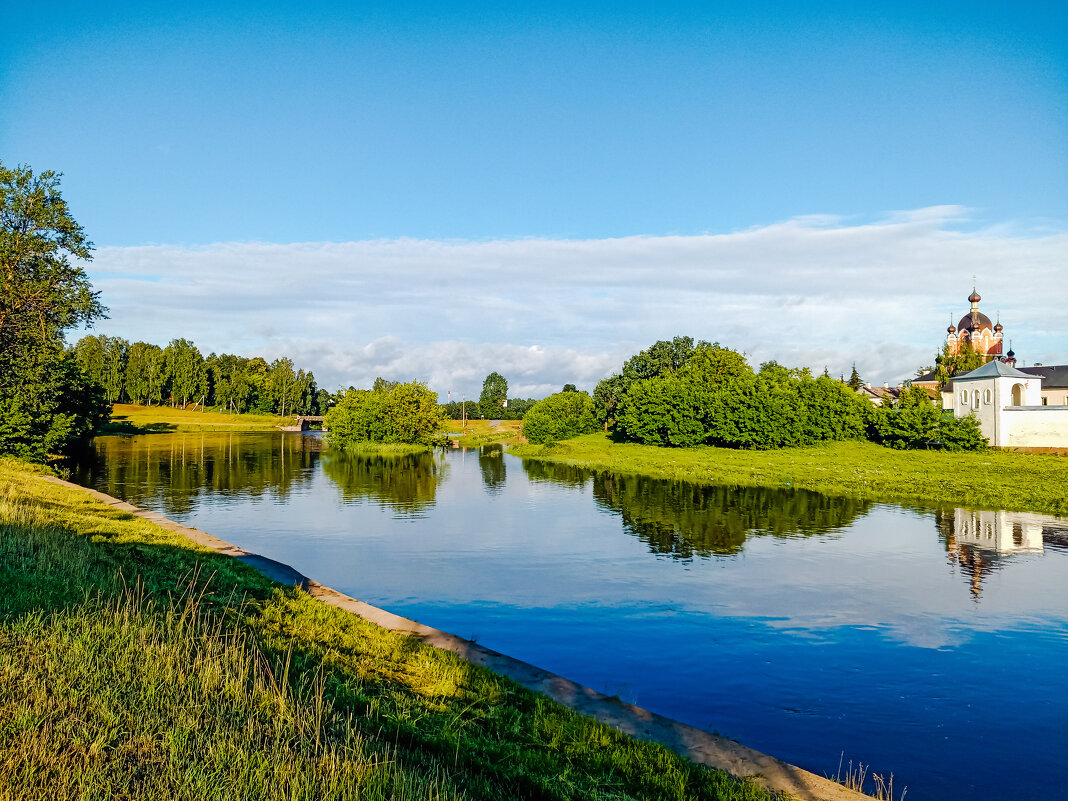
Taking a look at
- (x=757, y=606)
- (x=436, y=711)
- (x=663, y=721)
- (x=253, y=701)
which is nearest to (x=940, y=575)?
(x=757, y=606)

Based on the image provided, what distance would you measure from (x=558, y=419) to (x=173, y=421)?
62.5 metres

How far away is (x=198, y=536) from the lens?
2069 cm

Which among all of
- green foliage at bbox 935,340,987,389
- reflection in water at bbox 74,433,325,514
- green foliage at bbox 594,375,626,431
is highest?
green foliage at bbox 935,340,987,389

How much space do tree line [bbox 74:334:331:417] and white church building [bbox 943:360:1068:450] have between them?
11230 cm

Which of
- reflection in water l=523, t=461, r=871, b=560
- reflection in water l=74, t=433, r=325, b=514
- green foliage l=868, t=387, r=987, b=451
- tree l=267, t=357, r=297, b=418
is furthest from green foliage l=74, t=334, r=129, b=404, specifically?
green foliage l=868, t=387, r=987, b=451

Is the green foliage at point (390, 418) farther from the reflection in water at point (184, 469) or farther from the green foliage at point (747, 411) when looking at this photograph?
the green foliage at point (747, 411)

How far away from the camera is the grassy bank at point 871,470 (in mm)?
34531

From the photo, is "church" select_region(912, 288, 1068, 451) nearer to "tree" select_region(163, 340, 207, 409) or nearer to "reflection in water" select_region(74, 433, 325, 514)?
"reflection in water" select_region(74, 433, 325, 514)

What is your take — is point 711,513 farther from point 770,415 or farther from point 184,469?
point 184,469

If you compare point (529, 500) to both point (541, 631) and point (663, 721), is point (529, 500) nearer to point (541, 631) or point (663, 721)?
point (541, 631)

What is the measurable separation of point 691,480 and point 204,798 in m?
42.6

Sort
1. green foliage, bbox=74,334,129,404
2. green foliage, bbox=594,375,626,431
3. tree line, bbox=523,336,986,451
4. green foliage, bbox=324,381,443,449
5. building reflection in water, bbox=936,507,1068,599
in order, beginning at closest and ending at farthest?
1. building reflection in water, bbox=936,507,1068,599
2. tree line, bbox=523,336,986,451
3. green foliage, bbox=324,381,443,449
4. green foliage, bbox=594,375,626,431
5. green foliage, bbox=74,334,129,404

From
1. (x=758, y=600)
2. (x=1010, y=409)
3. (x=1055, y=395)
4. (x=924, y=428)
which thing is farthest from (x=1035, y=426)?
(x=758, y=600)

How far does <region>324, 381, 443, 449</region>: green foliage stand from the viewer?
7556cm
